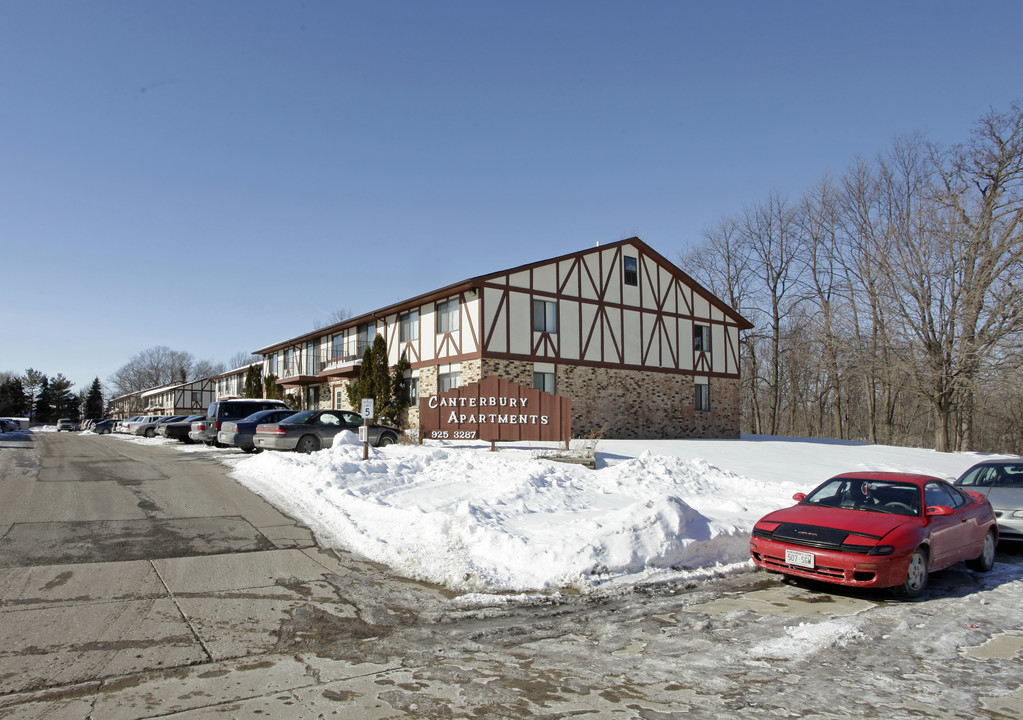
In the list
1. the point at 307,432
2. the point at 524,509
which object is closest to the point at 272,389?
the point at 307,432

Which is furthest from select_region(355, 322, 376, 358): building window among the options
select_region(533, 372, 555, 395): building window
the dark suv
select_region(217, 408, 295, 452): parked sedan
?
select_region(217, 408, 295, 452): parked sedan

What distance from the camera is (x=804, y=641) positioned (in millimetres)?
5590

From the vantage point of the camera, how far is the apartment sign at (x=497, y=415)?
18.6 meters

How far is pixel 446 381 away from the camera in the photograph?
93.6 ft

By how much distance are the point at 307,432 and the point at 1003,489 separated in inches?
629

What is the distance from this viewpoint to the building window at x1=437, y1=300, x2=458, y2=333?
28.1 metres

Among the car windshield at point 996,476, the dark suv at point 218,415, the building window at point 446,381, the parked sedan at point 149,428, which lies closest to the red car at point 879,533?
the car windshield at point 996,476

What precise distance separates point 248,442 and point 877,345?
30104mm

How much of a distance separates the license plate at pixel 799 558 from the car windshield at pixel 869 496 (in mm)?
1403

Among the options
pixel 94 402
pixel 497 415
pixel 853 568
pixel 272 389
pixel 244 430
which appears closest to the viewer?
pixel 853 568

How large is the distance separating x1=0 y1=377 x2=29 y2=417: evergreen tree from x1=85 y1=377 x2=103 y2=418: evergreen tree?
27.4 feet

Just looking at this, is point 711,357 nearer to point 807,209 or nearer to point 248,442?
point 807,209

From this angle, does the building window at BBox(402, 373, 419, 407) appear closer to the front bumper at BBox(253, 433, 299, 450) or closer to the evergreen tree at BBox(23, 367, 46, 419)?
the front bumper at BBox(253, 433, 299, 450)

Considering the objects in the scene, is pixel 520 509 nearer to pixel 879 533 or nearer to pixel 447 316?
pixel 879 533
